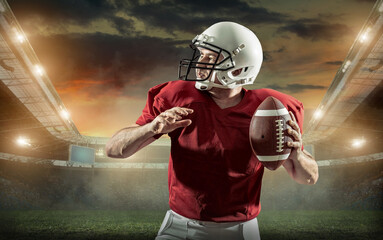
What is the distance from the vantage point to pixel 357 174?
51.5ft

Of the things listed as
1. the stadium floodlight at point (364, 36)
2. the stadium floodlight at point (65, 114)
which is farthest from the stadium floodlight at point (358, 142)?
the stadium floodlight at point (65, 114)

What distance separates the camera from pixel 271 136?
172cm

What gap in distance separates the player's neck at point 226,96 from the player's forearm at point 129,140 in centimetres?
44

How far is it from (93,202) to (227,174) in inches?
667

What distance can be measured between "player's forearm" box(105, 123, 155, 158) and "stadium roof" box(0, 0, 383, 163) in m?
7.69

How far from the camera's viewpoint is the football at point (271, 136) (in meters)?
1.70

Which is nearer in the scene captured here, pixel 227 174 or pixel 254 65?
pixel 227 174

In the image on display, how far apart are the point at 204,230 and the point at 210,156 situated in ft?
1.17

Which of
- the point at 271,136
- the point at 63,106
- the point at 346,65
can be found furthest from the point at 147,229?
the point at 271,136

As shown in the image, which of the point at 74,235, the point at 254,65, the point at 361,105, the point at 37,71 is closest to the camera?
the point at 254,65

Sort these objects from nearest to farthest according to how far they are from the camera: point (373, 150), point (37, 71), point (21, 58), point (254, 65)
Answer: point (254, 65) → point (21, 58) → point (37, 71) → point (373, 150)

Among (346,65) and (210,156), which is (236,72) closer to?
(210,156)

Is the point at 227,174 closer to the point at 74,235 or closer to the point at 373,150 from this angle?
the point at 74,235

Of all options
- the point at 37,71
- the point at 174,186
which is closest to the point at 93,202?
the point at 37,71
